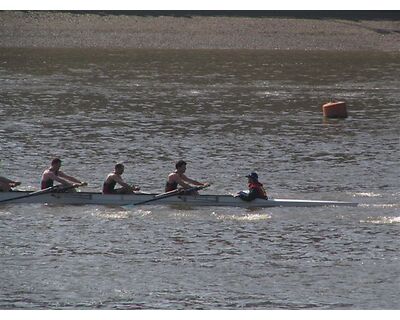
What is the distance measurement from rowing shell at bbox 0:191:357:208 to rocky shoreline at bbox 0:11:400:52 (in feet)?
138

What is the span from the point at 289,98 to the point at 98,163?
19310mm

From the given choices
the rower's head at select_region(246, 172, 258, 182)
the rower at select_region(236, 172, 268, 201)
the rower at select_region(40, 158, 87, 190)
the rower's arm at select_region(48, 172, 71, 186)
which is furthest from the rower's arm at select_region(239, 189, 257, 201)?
the rower's arm at select_region(48, 172, 71, 186)

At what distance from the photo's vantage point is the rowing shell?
2977 cm

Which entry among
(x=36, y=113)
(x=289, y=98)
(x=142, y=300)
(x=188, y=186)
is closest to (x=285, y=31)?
(x=289, y=98)

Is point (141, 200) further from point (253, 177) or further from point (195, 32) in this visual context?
point (195, 32)

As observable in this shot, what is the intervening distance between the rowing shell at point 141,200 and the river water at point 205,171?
29cm

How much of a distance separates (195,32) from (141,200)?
4394 centimetres

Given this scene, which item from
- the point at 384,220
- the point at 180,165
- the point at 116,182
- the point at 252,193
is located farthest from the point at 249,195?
the point at 384,220

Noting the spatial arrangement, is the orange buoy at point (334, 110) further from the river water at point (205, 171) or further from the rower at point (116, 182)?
the rower at point (116, 182)

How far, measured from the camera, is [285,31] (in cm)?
7312

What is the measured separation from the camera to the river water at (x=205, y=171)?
22406 millimetres

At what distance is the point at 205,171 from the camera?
118ft

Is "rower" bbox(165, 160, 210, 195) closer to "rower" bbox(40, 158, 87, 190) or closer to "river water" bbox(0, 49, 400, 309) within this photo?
"river water" bbox(0, 49, 400, 309)

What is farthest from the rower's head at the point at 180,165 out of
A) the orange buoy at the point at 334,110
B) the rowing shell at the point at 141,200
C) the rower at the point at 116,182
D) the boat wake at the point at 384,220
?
the orange buoy at the point at 334,110
